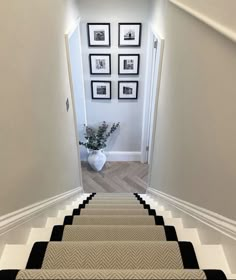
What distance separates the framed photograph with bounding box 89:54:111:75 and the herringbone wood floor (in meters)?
1.67

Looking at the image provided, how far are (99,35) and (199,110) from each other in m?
2.72

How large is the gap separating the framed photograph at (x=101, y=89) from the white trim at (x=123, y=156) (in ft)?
3.67

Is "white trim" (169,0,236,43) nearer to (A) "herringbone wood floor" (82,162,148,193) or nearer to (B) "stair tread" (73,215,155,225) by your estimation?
(B) "stair tread" (73,215,155,225)

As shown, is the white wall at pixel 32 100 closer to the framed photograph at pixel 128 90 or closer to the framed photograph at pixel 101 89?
the framed photograph at pixel 101 89

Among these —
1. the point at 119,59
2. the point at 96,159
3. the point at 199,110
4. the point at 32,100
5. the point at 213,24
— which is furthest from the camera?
the point at 96,159

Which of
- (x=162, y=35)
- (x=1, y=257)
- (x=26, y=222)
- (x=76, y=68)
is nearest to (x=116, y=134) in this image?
(x=76, y=68)

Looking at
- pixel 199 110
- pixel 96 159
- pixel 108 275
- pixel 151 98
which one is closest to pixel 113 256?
pixel 108 275

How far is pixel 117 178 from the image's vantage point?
4.55 metres

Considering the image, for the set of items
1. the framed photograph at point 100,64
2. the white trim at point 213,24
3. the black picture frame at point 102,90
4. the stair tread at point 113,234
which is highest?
the white trim at point 213,24

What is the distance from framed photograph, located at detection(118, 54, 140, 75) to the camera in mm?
3949

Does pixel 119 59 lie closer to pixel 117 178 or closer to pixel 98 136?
pixel 98 136

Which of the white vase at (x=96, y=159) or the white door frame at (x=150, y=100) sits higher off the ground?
the white door frame at (x=150, y=100)

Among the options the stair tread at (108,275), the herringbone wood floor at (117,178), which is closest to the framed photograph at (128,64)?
the herringbone wood floor at (117,178)

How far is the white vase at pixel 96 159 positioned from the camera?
4.49 meters
